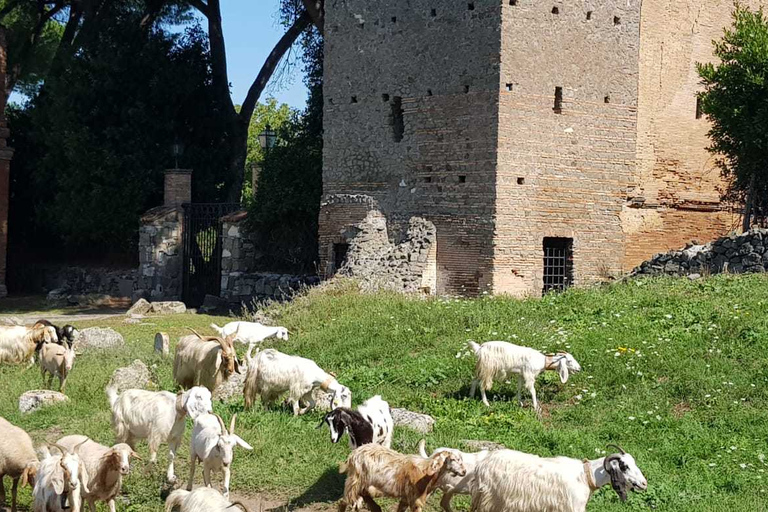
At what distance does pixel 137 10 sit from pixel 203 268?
11222 mm

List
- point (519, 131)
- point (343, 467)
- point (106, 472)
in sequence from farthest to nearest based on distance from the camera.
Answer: point (519, 131)
point (343, 467)
point (106, 472)

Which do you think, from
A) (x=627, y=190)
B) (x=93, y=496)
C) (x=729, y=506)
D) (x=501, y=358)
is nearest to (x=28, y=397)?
(x=93, y=496)

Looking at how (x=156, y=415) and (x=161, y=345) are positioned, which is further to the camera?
(x=161, y=345)

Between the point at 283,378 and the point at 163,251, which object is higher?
the point at 163,251

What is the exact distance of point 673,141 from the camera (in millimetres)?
22906

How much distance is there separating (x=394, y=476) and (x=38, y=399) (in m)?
5.67

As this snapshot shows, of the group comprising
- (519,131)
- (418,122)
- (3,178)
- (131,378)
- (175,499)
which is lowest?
(175,499)

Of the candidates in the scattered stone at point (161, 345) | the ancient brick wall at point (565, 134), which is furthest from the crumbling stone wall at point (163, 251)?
the scattered stone at point (161, 345)

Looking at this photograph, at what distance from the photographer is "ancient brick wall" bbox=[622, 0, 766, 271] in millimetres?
22156

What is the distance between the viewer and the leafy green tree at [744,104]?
20.9 m

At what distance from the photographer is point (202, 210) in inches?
1123

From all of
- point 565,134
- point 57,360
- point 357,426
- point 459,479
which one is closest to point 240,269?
point 565,134

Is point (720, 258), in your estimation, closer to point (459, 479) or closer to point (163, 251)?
point (459, 479)

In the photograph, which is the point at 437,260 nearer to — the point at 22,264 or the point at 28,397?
the point at 28,397
